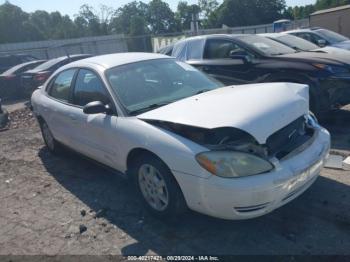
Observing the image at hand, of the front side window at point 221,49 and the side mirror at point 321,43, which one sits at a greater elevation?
the front side window at point 221,49

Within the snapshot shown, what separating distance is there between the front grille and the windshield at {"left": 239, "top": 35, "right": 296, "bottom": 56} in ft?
10.4

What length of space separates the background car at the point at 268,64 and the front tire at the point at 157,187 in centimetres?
339

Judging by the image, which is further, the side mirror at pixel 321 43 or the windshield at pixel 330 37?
the windshield at pixel 330 37

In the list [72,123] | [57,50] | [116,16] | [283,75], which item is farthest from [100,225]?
[116,16]

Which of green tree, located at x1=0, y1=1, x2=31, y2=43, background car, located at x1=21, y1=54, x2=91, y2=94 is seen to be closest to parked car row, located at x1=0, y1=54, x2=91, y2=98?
background car, located at x1=21, y1=54, x2=91, y2=94

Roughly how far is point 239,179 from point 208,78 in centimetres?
221

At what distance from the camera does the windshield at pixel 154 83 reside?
408 centimetres

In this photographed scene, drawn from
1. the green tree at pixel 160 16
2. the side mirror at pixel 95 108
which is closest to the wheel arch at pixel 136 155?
the side mirror at pixel 95 108

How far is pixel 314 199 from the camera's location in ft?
12.6

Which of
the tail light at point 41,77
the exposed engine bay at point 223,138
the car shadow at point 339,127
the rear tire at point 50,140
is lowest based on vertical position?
the car shadow at point 339,127

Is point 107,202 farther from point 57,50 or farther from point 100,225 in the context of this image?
point 57,50

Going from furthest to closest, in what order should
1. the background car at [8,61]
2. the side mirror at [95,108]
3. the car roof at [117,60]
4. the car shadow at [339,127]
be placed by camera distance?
the background car at [8,61] < the car shadow at [339,127] < the car roof at [117,60] < the side mirror at [95,108]

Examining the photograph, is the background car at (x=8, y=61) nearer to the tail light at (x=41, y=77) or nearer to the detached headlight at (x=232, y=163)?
the tail light at (x=41, y=77)

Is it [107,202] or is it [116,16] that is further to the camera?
[116,16]
